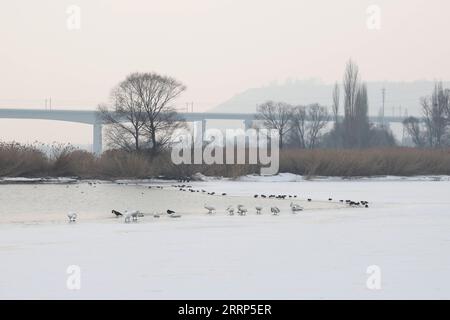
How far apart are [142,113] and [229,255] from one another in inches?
1608

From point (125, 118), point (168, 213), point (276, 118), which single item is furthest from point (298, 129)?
point (168, 213)

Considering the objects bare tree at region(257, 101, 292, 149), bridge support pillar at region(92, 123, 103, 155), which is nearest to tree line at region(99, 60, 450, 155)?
bare tree at region(257, 101, 292, 149)

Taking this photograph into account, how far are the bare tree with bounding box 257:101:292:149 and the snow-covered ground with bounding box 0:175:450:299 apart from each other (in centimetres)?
6844

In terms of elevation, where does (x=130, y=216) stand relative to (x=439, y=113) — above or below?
below

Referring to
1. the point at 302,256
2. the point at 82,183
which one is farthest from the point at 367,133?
the point at 302,256

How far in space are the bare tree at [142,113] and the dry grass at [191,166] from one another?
8.12 ft

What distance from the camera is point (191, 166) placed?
155 ft

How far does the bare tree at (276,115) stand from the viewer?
91.1 meters

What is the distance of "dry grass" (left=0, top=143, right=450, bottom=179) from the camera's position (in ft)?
147

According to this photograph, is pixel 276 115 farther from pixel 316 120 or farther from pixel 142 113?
pixel 142 113

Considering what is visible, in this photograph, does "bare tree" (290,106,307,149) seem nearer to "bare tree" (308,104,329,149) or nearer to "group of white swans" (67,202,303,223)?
"bare tree" (308,104,329,149)

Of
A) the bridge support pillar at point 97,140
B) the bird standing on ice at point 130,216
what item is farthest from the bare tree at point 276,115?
the bird standing on ice at point 130,216

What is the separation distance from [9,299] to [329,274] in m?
4.06
